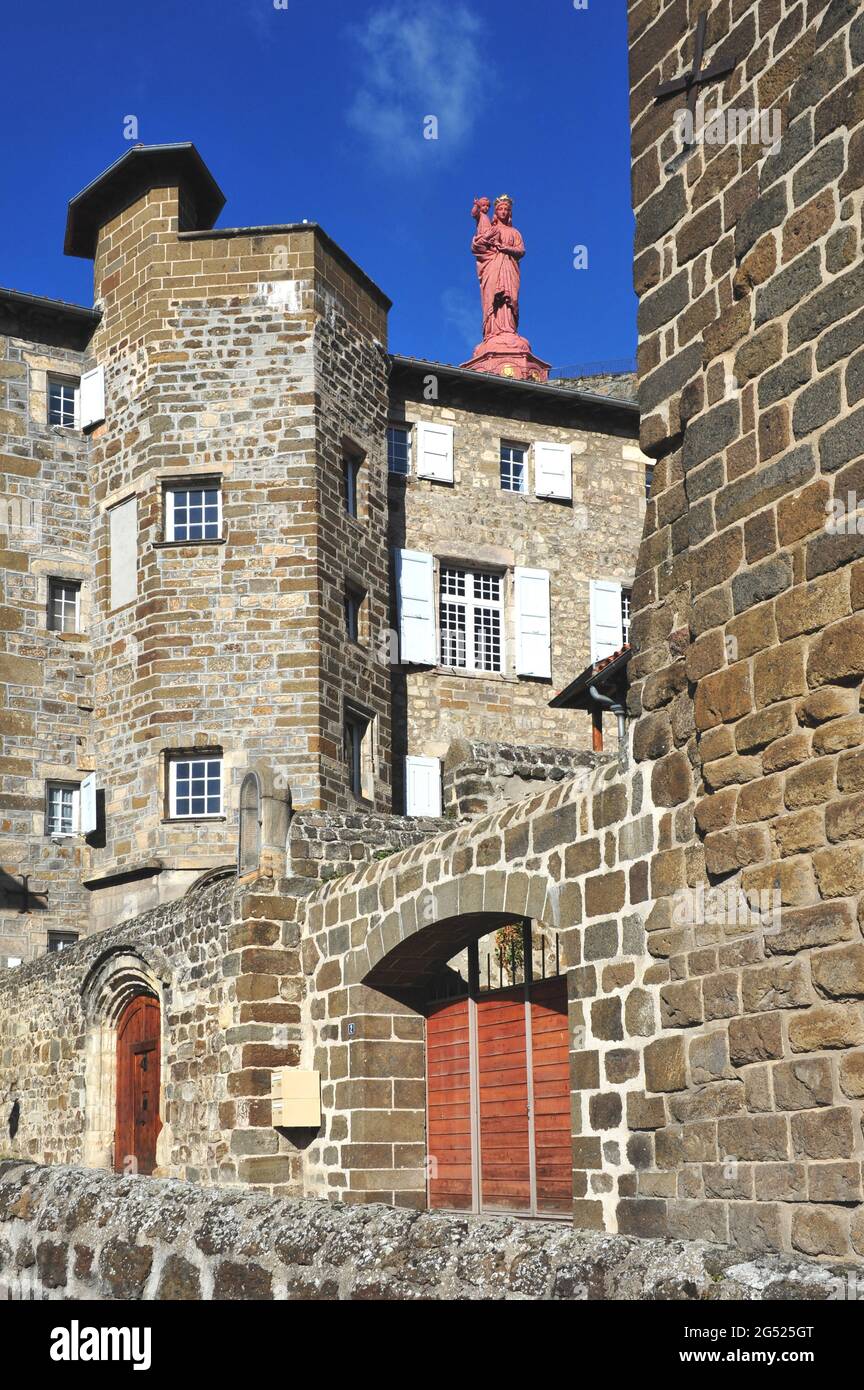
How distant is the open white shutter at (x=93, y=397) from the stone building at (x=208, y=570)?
55mm

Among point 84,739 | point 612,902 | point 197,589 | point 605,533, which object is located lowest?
point 612,902

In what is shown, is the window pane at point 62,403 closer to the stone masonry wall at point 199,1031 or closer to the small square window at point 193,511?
the small square window at point 193,511

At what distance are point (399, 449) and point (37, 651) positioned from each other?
6.04 m

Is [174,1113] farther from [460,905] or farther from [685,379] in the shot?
[685,379]

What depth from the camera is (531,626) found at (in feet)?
80.6

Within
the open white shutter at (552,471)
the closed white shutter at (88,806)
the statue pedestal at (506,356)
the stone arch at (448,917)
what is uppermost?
the statue pedestal at (506,356)

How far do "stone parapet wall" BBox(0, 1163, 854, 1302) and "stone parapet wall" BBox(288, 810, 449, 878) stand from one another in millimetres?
7403

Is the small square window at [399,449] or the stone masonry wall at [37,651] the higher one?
the small square window at [399,449]

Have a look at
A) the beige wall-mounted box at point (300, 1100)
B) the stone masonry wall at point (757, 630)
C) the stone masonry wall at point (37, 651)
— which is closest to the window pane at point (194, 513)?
the stone masonry wall at point (37, 651)

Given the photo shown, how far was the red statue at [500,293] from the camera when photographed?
3784 centimetres

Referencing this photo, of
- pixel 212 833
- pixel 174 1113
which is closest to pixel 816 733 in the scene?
pixel 174 1113

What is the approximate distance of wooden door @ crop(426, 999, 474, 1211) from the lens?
10.7m

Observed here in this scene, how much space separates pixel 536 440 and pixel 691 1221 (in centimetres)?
1965

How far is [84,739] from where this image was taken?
883 inches
